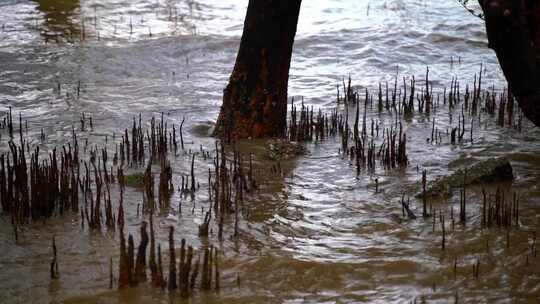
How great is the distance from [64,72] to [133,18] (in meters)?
3.73

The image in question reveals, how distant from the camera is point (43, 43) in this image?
1121 cm

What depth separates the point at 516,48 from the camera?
4879 mm

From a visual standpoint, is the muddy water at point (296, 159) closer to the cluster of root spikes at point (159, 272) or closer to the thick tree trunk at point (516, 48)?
the cluster of root spikes at point (159, 272)

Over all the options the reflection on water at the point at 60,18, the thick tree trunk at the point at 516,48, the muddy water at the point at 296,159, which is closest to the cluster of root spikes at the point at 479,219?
the muddy water at the point at 296,159

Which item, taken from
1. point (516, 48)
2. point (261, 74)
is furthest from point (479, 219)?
point (261, 74)

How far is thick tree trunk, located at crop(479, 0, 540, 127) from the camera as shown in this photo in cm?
472

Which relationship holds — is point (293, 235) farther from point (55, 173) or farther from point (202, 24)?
point (202, 24)

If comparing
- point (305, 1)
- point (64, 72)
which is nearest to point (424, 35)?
point (305, 1)

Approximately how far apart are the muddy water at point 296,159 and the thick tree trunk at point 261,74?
0.31 m

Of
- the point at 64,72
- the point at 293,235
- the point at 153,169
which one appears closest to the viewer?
the point at 293,235

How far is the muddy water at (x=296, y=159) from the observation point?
4.12 meters

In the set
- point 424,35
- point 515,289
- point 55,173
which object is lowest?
point 515,289

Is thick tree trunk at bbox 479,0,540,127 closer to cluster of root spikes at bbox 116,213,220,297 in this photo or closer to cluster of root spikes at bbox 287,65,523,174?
cluster of root spikes at bbox 287,65,523,174

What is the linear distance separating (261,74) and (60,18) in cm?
706
